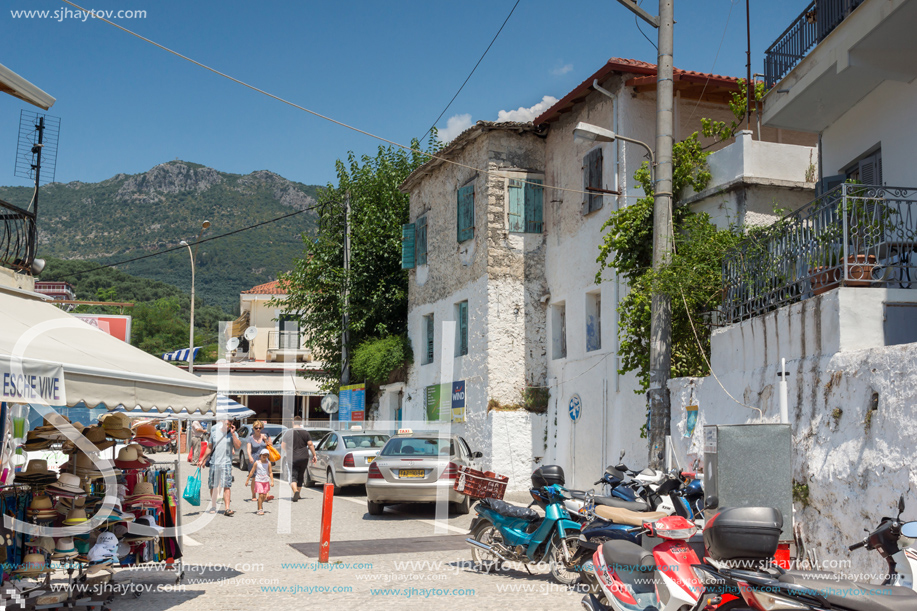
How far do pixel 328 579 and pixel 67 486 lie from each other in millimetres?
2937

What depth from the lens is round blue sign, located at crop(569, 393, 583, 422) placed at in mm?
18334

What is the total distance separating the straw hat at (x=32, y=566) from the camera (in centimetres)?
689

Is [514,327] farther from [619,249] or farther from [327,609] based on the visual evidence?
[327,609]

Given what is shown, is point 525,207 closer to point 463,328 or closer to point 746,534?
point 463,328

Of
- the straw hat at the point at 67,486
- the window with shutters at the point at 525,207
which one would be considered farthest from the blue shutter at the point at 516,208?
the straw hat at the point at 67,486

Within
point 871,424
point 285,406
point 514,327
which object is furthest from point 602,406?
point 285,406

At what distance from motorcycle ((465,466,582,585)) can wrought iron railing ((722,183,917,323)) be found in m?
3.83

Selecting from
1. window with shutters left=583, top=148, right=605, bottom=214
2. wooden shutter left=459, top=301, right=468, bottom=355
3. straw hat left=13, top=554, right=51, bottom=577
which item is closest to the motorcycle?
straw hat left=13, top=554, right=51, bottom=577

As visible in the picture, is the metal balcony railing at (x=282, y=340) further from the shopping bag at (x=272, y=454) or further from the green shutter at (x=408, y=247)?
the shopping bag at (x=272, y=454)

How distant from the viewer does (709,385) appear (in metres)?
11.6

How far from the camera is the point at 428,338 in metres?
25.2

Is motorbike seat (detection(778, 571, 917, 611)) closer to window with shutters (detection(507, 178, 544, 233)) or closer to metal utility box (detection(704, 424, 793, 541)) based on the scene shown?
metal utility box (detection(704, 424, 793, 541))

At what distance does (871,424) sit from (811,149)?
7.83 m

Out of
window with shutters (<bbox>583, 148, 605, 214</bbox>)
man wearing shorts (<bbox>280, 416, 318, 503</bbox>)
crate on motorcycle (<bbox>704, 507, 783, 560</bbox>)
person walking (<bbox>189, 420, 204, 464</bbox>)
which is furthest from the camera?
person walking (<bbox>189, 420, 204, 464</bbox>)
